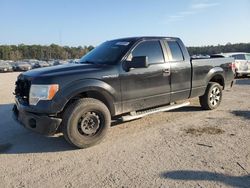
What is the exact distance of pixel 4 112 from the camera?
27.8 feet

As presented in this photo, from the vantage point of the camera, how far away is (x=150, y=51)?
6496mm

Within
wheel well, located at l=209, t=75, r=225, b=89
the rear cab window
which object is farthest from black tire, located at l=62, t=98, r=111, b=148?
wheel well, located at l=209, t=75, r=225, b=89

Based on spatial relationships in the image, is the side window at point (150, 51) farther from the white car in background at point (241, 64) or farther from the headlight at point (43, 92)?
the white car in background at point (241, 64)

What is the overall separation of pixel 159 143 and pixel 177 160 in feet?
2.82

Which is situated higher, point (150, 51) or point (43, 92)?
point (150, 51)

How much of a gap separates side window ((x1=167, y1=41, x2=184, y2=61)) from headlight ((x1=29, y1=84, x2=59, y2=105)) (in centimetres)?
302

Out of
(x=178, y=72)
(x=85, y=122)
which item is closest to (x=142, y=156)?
(x=85, y=122)

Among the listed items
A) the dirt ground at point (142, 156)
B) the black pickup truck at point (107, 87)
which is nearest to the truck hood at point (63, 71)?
the black pickup truck at point (107, 87)

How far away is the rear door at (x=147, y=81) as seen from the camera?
5965 millimetres

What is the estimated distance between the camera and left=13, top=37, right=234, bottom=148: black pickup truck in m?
5.09

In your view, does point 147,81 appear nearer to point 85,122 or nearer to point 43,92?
point 85,122

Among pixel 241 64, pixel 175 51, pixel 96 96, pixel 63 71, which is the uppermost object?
pixel 175 51

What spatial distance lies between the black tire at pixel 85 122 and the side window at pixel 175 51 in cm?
234

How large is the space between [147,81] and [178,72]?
1.01 meters
